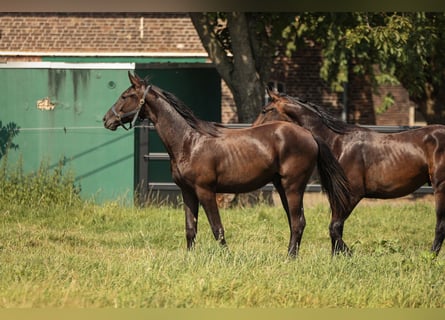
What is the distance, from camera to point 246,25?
625 inches

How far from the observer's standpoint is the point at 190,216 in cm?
933

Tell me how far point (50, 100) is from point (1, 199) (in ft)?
7.89

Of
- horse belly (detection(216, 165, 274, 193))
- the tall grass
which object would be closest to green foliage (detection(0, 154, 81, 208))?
the tall grass

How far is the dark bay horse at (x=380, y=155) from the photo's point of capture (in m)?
9.77

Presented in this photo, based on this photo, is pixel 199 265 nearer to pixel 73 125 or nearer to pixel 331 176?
pixel 331 176

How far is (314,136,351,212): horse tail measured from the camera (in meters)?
9.41

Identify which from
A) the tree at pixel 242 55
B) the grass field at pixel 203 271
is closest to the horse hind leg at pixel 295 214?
the grass field at pixel 203 271

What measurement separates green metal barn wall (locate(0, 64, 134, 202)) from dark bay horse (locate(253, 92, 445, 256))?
5.58 meters

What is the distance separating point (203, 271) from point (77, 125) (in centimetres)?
828

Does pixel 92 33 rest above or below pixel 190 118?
above

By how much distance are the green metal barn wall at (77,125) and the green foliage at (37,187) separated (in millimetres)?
349

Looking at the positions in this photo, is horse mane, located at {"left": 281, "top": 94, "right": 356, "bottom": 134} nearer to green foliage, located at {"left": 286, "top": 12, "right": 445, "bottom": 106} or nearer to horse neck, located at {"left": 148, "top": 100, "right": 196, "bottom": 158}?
horse neck, located at {"left": 148, "top": 100, "right": 196, "bottom": 158}

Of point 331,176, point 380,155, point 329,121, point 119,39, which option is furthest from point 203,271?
point 119,39

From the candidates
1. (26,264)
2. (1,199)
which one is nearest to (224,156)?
(26,264)
